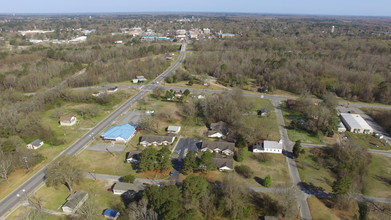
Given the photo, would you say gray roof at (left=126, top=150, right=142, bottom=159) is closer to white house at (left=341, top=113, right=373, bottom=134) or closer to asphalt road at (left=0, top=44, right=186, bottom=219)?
asphalt road at (left=0, top=44, right=186, bottom=219)

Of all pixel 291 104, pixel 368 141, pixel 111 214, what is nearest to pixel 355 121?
pixel 368 141

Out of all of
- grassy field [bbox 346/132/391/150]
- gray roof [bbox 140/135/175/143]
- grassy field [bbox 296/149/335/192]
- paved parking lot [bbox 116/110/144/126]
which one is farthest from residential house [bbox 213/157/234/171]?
grassy field [bbox 346/132/391/150]

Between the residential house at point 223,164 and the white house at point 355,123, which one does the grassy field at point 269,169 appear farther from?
the white house at point 355,123

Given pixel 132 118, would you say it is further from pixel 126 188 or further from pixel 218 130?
pixel 126 188

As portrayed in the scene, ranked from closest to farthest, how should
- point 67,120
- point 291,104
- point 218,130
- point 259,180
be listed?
point 259,180 < point 218,130 < point 67,120 < point 291,104

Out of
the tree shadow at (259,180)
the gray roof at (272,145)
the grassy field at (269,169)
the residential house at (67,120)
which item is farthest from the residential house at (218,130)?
the residential house at (67,120)
